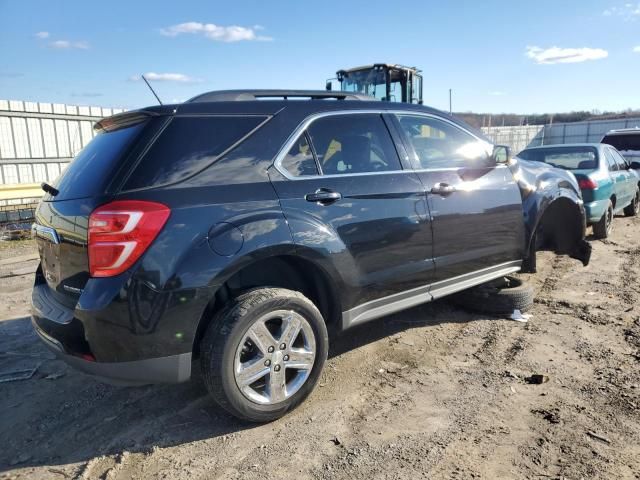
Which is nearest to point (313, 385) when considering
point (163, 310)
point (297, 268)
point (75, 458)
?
point (297, 268)

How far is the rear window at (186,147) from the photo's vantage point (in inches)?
104

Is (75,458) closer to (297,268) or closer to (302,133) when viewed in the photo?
(297,268)

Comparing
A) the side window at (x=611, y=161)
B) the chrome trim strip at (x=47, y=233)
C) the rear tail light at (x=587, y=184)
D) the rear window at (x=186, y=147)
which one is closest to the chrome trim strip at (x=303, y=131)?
the rear window at (x=186, y=147)

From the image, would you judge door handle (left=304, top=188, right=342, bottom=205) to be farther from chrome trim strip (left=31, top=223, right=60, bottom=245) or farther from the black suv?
chrome trim strip (left=31, top=223, right=60, bottom=245)

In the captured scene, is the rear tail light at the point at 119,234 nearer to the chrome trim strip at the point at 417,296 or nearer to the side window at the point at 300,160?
the side window at the point at 300,160

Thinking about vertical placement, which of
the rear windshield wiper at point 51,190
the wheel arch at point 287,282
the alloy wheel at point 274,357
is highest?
the rear windshield wiper at point 51,190

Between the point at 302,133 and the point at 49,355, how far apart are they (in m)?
2.86

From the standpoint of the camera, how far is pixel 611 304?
4.91 metres

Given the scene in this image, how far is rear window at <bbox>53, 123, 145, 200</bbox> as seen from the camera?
8.89ft

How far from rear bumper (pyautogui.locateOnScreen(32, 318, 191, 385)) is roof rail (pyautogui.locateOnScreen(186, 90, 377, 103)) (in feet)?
5.07

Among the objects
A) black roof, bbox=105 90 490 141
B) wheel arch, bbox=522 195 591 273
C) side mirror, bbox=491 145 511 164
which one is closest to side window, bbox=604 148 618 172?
wheel arch, bbox=522 195 591 273

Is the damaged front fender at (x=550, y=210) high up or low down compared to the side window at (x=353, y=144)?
down

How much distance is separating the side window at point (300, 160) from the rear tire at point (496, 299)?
7.88 feet

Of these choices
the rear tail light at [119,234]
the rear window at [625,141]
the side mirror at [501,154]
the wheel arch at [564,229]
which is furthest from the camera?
the rear window at [625,141]
